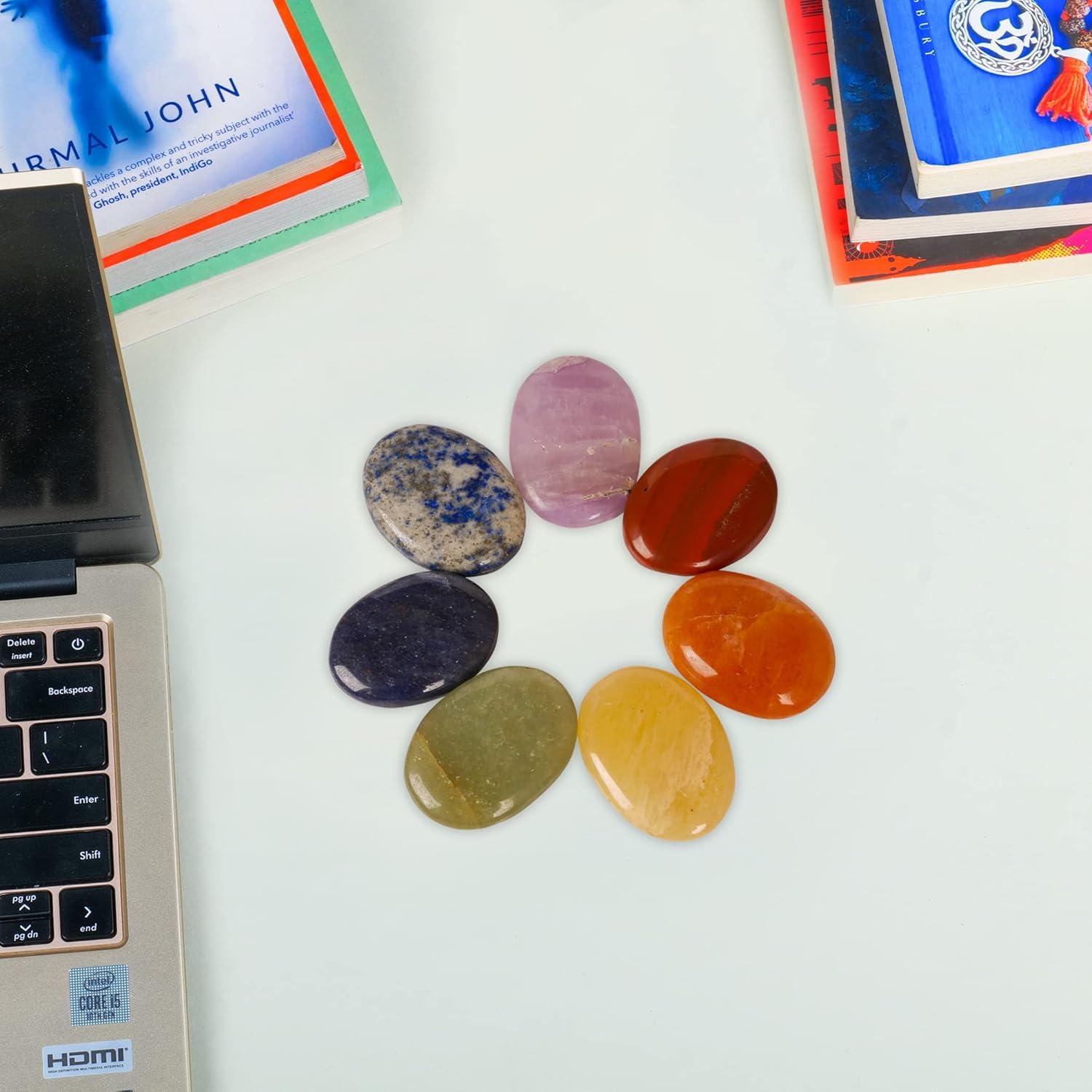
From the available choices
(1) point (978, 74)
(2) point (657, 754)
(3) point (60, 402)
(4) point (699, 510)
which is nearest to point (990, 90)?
(1) point (978, 74)

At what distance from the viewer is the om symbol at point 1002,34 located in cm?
55

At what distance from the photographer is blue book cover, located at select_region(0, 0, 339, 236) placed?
0.55m

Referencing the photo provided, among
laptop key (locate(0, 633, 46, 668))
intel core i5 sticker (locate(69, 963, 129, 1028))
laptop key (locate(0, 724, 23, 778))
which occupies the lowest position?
intel core i5 sticker (locate(69, 963, 129, 1028))

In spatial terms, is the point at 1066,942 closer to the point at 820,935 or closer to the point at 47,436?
the point at 820,935

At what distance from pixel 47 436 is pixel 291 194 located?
18cm

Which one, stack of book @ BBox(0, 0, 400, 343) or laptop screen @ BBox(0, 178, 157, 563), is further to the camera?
stack of book @ BBox(0, 0, 400, 343)

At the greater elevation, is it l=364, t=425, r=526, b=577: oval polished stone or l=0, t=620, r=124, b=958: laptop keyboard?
l=364, t=425, r=526, b=577: oval polished stone

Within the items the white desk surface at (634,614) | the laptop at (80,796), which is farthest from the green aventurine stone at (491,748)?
the laptop at (80,796)

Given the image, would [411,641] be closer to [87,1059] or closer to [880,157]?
[87,1059]

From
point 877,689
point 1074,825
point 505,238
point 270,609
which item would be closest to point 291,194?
point 505,238

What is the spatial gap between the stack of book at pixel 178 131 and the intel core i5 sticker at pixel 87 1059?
0.36 meters

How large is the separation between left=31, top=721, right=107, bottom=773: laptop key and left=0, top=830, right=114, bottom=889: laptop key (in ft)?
0.10

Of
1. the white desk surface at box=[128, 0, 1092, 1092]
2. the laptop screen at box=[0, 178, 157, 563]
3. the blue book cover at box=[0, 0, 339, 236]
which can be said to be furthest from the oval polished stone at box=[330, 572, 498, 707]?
the blue book cover at box=[0, 0, 339, 236]

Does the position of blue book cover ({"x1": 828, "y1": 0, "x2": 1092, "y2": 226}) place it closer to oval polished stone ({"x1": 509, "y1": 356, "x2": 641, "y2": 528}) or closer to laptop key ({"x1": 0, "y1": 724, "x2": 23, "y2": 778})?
oval polished stone ({"x1": 509, "y1": 356, "x2": 641, "y2": 528})
